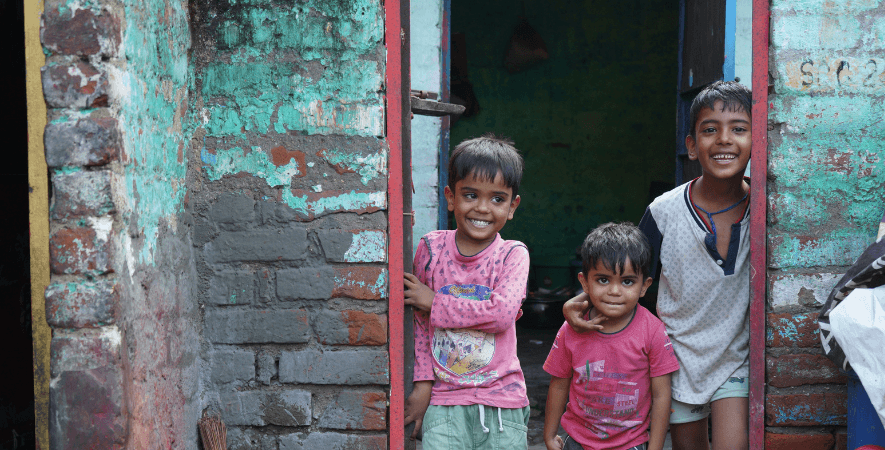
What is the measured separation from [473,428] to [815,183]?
1.31 metres

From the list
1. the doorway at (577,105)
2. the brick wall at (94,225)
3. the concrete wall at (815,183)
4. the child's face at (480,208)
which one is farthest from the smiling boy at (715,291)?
the doorway at (577,105)

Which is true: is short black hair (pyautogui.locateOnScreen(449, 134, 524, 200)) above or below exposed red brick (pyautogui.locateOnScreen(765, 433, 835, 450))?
above

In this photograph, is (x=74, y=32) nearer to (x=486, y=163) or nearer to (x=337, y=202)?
(x=337, y=202)

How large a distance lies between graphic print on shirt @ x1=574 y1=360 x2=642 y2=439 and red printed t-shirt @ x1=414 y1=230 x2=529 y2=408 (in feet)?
0.71

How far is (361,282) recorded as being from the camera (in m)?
2.08

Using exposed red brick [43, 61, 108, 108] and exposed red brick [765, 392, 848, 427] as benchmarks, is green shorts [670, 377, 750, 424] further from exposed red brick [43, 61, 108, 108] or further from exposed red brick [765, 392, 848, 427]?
exposed red brick [43, 61, 108, 108]

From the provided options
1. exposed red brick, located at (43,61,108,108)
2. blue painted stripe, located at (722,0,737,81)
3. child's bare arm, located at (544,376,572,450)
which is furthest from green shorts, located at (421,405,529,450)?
blue painted stripe, located at (722,0,737,81)

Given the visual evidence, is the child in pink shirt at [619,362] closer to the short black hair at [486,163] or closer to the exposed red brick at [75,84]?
the short black hair at [486,163]

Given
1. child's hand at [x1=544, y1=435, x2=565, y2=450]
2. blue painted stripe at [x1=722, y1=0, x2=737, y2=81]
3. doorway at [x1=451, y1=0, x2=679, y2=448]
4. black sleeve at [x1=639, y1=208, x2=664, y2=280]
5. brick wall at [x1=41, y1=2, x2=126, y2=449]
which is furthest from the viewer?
doorway at [x1=451, y1=0, x2=679, y2=448]

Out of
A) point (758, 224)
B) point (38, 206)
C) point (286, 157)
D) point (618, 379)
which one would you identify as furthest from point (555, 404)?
point (38, 206)

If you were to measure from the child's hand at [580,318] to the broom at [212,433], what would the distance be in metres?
1.16

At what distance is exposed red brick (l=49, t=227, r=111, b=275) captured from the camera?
63.0 inches

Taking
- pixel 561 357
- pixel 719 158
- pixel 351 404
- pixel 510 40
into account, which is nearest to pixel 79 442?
pixel 351 404

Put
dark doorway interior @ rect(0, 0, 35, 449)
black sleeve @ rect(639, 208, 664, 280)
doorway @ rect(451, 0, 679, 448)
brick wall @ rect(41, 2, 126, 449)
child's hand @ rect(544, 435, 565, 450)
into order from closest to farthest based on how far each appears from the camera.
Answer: brick wall @ rect(41, 2, 126, 449)
child's hand @ rect(544, 435, 565, 450)
black sleeve @ rect(639, 208, 664, 280)
dark doorway interior @ rect(0, 0, 35, 449)
doorway @ rect(451, 0, 679, 448)
